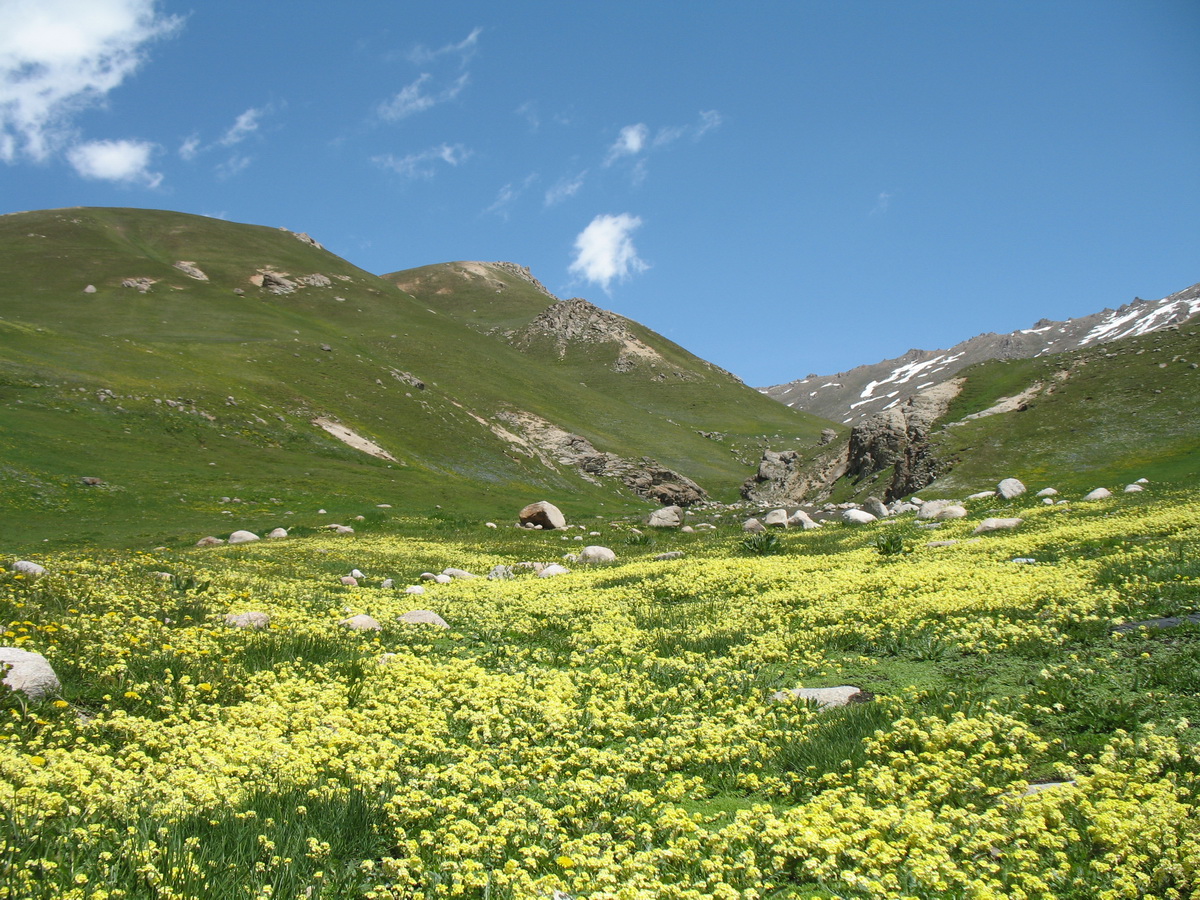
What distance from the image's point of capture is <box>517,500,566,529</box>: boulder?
44.0 meters

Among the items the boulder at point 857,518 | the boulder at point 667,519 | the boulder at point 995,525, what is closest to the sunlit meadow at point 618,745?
the boulder at point 995,525

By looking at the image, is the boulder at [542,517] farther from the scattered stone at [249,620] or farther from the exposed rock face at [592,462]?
the exposed rock face at [592,462]

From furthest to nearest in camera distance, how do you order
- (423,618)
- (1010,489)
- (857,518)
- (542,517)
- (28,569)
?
1. (542,517)
2. (857,518)
3. (1010,489)
4. (423,618)
5. (28,569)

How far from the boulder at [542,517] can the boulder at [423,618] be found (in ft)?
92.6

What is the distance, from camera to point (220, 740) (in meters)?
7.98

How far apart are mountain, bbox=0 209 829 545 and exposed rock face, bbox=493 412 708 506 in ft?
Answer: 1.10

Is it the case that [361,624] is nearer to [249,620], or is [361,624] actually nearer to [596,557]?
[249,620]

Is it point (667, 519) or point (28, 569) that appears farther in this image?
point (667, 519)

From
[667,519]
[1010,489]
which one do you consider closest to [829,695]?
[1010,489]

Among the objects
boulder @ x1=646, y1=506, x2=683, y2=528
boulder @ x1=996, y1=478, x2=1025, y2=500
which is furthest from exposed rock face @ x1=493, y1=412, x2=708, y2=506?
boulder @ x1=996, y1=478, x2=1025, y2=500

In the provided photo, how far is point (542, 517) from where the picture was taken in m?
44.4

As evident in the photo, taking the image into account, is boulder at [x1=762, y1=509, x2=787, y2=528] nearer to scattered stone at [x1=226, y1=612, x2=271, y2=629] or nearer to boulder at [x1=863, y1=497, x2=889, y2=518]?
boulder at [x1=863, y1=497, x2=889, y2=518]

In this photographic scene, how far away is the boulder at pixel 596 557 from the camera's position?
27672mm

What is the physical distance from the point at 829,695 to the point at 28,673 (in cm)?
1061
